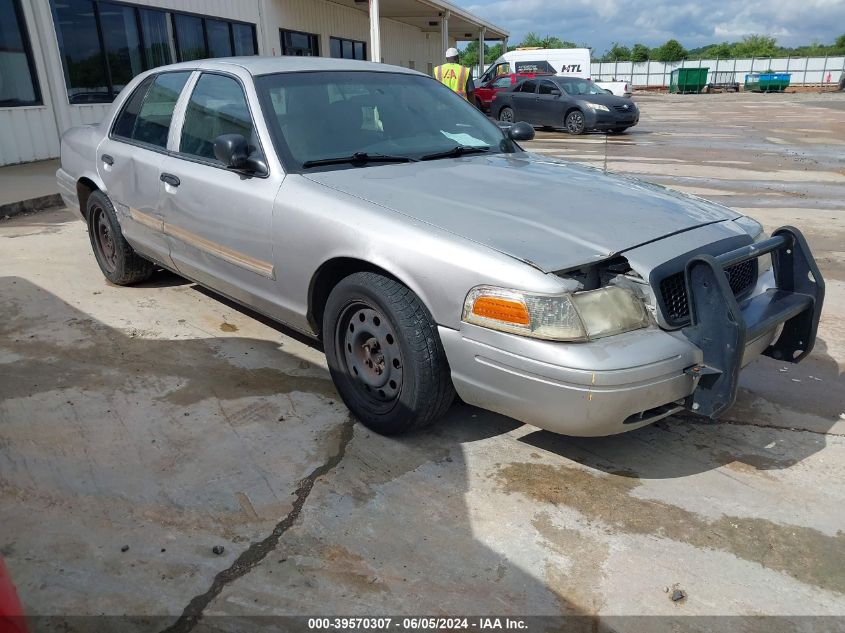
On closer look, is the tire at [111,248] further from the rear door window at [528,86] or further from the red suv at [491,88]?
the red suv at [491,88]

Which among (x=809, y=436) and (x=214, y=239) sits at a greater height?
(x=214, y=239)

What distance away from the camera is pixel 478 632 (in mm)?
2037

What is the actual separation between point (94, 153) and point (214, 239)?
186 cm

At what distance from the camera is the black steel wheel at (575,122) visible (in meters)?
17.5

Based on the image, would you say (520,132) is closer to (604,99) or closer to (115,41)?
(115,41)

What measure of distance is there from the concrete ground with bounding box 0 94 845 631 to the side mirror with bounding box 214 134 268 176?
1134 mm

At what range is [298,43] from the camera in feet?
60.0

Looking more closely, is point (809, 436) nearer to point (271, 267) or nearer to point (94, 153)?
point (271, 267)

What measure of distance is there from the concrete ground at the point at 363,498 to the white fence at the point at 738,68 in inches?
2207

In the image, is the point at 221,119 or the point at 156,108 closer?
the point at 221,119

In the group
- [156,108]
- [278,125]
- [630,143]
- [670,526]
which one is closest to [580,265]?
[670,526]

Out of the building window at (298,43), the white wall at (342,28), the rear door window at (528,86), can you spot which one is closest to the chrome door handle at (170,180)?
the white wall at (342,28)

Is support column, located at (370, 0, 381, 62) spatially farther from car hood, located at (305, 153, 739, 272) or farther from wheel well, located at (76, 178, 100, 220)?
car hood, located at (305, 153, 739, 272)

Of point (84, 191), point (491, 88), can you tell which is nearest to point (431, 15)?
point (491, 88)
